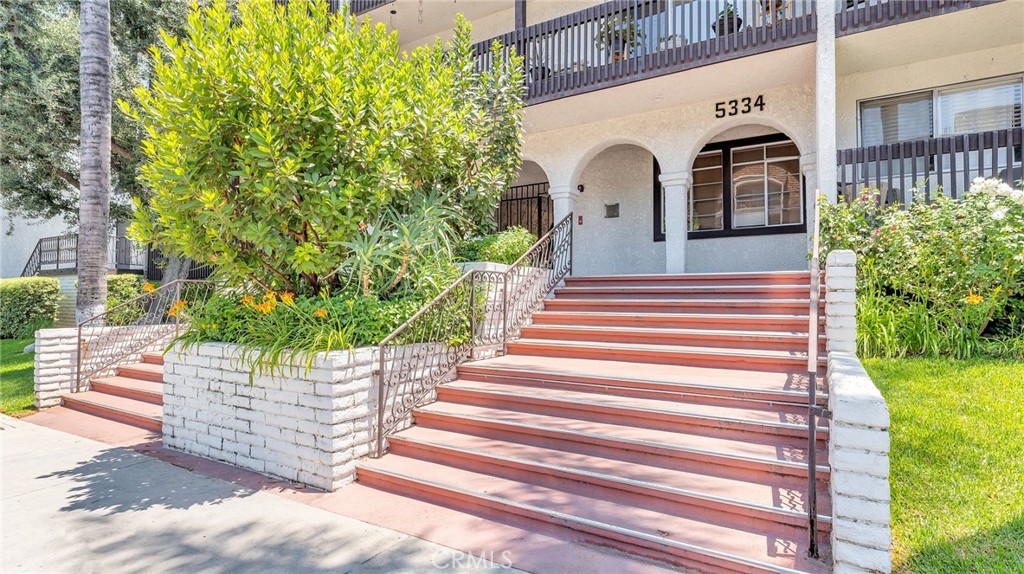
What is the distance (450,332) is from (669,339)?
238 cm

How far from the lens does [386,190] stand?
15.2 ft

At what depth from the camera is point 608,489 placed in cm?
344

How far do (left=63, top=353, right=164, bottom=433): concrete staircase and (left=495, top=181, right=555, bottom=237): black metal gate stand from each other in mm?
6963

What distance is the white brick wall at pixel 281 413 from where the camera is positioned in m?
3.97

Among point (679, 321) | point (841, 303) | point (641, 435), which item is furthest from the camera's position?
point (679, 321)

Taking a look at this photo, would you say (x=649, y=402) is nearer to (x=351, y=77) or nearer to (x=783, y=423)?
(x=783, y=423)

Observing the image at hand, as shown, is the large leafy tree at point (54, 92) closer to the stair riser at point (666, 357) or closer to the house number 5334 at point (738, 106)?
the stair riser at point (666, 357)

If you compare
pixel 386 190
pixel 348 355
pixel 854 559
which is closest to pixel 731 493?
pixel 854 559

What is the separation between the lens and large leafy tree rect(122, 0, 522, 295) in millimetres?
4047

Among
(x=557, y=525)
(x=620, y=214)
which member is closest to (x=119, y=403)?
(x=557, y=525)

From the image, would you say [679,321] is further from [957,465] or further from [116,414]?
[116,414]

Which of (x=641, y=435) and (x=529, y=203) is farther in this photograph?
(x=529, y=203)

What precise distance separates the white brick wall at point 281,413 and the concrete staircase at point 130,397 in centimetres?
137

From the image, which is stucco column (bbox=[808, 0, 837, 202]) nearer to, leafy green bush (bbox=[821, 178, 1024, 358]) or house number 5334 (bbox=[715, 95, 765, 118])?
leafy green bush (bbox=[821, 178, 1024, 358])
